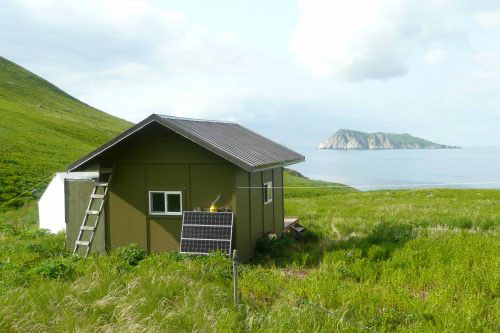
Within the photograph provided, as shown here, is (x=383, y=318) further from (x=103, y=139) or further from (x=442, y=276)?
(x=103, y=139)

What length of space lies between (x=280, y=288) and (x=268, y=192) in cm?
778

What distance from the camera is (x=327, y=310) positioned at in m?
8.57

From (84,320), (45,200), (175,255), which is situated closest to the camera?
(84,320)

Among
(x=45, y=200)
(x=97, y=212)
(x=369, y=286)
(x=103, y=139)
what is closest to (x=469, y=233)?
(x=369, y=286)

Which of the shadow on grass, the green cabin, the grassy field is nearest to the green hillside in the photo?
the green cabin

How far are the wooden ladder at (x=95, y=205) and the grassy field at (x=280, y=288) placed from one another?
4.10ft

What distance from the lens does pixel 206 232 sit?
13.8 metres

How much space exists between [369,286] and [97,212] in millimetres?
9229

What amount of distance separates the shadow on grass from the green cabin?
0.63 meters

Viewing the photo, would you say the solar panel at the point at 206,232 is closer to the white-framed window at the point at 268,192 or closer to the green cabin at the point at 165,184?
the green cabin at the point at 165,184

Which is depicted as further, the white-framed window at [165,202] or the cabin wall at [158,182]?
the white-framed window at [165,202]

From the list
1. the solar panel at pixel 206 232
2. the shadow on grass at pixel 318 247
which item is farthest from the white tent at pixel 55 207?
the shadow on grass at pixel 318 247

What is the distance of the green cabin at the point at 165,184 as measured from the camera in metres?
14.2

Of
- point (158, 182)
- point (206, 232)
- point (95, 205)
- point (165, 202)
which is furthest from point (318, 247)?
point (95, 205)
